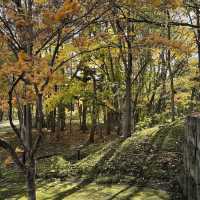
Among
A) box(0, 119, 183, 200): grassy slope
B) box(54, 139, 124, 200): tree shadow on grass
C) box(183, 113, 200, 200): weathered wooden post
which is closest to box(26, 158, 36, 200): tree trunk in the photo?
box(0, 119, 183, 200): grassy slope

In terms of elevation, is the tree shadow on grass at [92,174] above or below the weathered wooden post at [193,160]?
below

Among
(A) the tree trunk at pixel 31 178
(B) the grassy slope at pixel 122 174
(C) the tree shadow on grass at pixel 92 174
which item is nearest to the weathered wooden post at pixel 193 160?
(B) the grassy slope at pixel 122 174

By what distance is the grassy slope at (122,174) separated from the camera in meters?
11.8

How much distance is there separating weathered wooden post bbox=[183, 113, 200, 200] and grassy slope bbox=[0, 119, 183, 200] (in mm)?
1425

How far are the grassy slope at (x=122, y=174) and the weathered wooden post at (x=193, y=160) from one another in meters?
1.42

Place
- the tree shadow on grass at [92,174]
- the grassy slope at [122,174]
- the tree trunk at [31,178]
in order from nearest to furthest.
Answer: the tree trunk at [31,178] → the grassy slope at [122,174] → the tree shadow on grass at [92,174]

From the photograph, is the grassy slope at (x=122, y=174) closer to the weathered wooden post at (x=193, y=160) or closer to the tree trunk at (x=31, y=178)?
the weathered wooden post at (x=193, y=160)

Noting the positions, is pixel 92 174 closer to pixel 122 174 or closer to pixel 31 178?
pixel 122 174

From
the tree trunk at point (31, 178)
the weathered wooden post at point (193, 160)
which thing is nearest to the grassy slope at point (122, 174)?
the weathered wooden post at point (193, 160)

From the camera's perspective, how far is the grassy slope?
38.7 ft

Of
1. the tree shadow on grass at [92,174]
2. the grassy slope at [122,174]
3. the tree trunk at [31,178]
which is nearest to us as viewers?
the tree trunk at [31,178]

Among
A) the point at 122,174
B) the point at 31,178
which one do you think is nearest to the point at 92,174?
the point at 122,174

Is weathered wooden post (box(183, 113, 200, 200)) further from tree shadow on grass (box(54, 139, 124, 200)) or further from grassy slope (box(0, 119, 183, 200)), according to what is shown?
tree shadow on grass (box(54, 139, 124, 200))

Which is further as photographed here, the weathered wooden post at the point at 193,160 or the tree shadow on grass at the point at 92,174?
the tree shadow on grass at the point at 92,174
